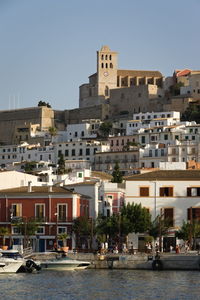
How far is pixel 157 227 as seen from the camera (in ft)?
245

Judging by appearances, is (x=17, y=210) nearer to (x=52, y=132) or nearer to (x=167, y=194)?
(x=167, y=194)

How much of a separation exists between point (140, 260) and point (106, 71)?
126m

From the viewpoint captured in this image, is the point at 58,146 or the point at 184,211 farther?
the point at 58,146

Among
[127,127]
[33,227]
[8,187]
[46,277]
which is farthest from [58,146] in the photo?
[46,277]

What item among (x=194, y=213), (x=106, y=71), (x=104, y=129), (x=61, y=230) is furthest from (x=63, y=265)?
(x=106, y=71)

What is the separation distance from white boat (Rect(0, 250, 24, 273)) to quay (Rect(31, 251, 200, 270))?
2992mm

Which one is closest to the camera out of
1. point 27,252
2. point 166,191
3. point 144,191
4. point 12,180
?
point 27,252

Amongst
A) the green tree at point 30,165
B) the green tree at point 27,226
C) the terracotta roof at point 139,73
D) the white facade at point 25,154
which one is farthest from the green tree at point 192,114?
the green tree at point 27,226

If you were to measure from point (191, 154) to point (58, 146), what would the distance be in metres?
25.4

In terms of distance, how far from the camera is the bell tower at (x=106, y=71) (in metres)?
188

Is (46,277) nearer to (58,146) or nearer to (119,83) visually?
(58,146)

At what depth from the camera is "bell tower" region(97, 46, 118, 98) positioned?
188 metres

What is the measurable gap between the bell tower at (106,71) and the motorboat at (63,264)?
120520 millimetres

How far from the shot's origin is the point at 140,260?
67.2m
